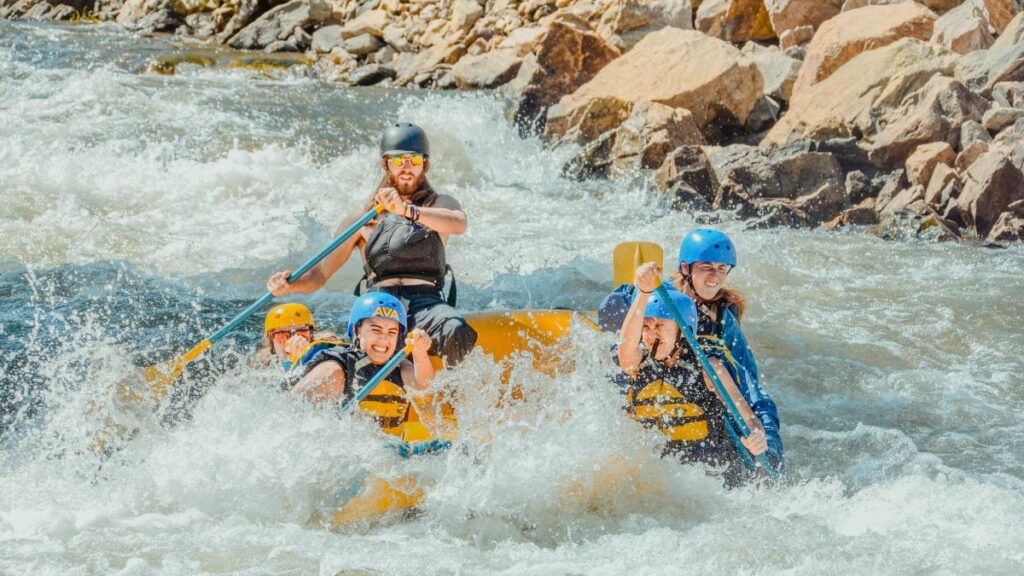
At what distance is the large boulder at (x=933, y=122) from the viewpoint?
1009cm

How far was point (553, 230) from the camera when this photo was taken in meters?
10.2

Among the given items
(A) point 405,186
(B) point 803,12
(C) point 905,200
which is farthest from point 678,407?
(B) point 803,12

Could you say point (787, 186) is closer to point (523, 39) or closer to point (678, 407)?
point (678, 407)

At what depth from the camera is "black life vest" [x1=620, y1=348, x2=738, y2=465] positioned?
4637 mm

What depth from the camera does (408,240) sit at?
553 cm

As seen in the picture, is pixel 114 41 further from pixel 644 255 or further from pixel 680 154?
pixel 644 255

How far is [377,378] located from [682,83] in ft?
26.6

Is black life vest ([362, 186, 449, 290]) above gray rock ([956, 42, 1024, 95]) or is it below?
above

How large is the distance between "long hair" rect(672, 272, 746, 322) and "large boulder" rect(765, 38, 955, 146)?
6.20m

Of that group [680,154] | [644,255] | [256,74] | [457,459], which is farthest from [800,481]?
[256,74]

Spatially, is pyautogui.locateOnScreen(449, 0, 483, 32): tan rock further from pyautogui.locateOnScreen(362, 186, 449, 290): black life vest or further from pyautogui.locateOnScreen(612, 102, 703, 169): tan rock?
pyautogui.locateOnScreen(362, 186, 449, 290): black life vest

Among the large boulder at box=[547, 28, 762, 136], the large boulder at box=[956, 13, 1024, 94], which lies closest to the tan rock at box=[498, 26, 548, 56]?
the large boulder at box=[547, 28, 762, 136]

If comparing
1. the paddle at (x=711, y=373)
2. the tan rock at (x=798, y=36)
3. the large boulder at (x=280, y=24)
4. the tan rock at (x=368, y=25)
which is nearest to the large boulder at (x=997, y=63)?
the tan rock at (x=798, y=36)

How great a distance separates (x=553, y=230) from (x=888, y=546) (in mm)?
6071
